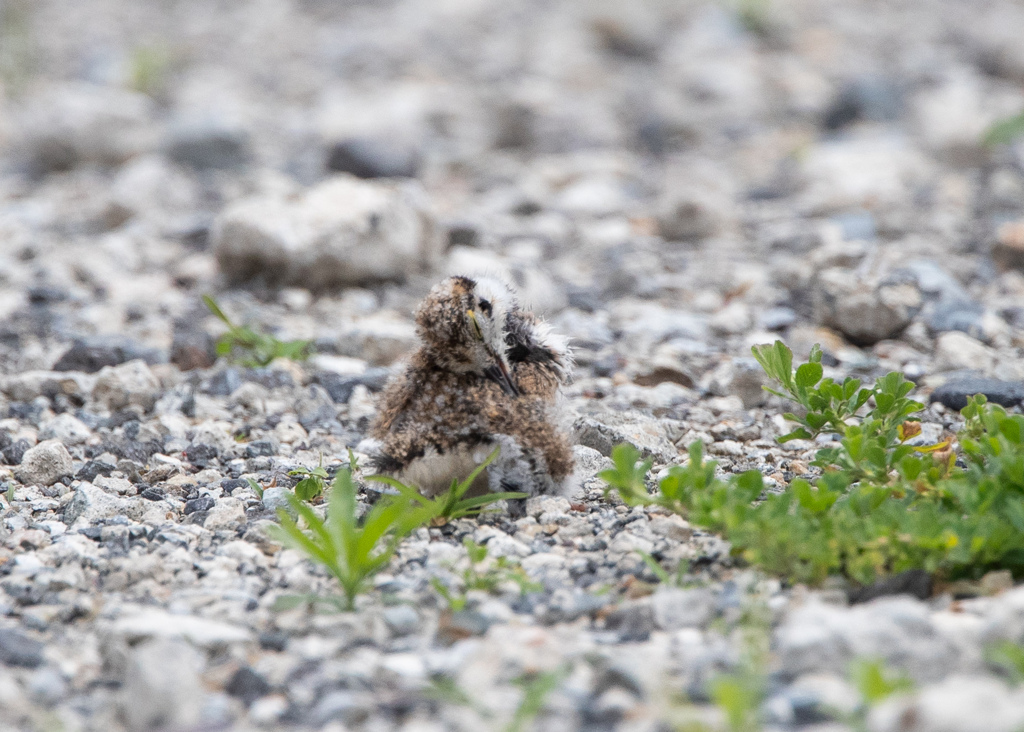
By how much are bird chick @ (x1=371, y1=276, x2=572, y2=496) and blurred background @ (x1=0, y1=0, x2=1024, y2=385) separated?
1.65 meters

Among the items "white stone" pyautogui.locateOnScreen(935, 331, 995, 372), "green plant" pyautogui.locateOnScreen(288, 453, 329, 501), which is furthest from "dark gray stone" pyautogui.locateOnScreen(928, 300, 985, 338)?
"green plant" pyautogui.locateOnScreen(288, 453, 329, 501)

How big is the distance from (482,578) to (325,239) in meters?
3.98

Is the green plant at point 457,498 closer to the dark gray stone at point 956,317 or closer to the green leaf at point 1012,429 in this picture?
the green leaf at point 1012,429

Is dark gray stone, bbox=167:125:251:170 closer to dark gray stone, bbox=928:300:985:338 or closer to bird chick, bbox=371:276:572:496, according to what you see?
bird chick, bbox=371:276:572:496

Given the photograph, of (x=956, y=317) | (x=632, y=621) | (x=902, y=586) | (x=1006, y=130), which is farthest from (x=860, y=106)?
(x=632, y=621)

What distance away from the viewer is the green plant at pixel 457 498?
371 centimetres

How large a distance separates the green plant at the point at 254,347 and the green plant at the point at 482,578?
2492mm

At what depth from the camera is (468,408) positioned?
4055 mm

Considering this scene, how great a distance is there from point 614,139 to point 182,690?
836 cm

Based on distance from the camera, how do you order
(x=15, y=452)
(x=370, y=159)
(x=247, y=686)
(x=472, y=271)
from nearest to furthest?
(x=247, y=686) → (x=15, y=452) → (x=472, y=271) → (x=370, y=159)

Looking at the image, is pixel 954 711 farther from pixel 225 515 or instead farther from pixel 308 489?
pixel 225 515

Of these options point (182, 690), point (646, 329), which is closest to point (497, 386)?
point (182, 690)

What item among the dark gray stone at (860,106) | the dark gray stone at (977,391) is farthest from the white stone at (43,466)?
the dark gray stone at (860,106)

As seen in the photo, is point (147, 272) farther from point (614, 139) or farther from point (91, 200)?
point (614, 139)
